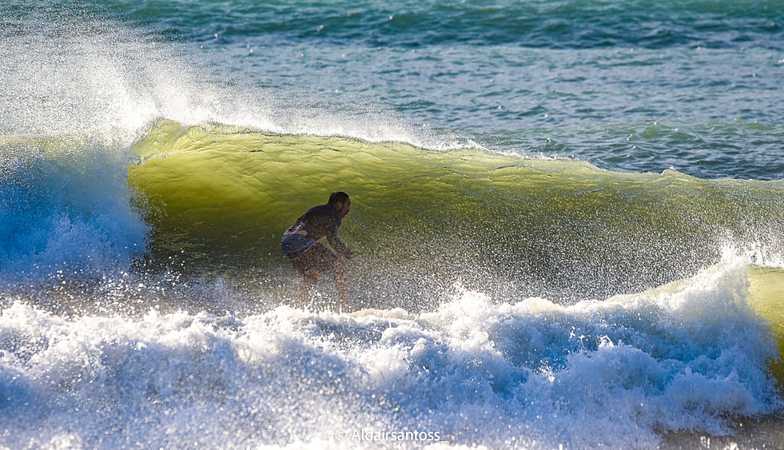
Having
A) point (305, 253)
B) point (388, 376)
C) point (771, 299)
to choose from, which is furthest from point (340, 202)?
point (771, 299)

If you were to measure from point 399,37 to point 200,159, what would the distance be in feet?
37.0

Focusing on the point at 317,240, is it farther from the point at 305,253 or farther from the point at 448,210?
the point at 448,210

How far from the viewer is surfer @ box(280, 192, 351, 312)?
8.45 meters

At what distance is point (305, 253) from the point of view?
333 inches

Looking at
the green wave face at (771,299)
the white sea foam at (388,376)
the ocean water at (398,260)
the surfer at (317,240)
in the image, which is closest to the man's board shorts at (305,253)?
the surfer at (317,240)

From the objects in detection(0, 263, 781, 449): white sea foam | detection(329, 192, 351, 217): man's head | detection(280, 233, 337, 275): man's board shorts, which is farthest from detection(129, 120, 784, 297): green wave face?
detection(0, 263, 781, 449): white sea foam

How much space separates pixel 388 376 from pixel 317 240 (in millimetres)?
1790

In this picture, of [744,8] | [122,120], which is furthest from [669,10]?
[122,120]

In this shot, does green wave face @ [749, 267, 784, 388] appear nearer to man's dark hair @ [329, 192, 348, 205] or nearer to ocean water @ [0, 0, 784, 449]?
ocean water @ [0, 0, 784, 449]

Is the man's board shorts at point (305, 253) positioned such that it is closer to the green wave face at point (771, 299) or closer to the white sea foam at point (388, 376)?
the white sea foam at point (388, 376)

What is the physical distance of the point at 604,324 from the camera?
7949 millimetres

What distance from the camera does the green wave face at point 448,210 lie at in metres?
9.41

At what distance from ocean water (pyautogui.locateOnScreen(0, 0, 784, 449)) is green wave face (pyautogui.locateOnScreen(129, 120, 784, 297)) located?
0.12 ft

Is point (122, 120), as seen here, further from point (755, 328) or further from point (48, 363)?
point (755, 328)
